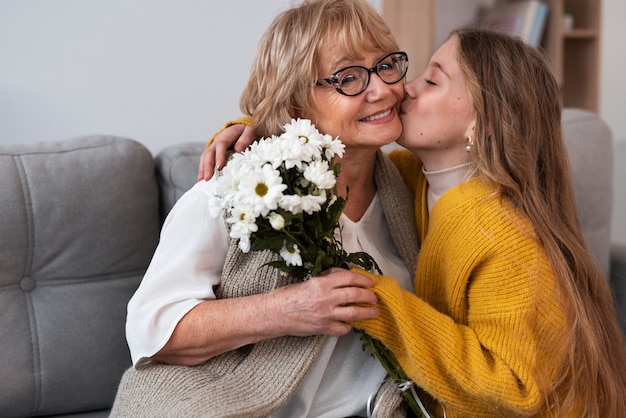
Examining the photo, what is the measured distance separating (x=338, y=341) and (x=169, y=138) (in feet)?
3.31

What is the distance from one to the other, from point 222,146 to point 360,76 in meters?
0.34

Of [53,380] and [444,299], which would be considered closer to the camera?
[444,299]

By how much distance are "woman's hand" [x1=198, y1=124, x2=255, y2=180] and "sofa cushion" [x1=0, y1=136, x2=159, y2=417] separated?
0.35 meters

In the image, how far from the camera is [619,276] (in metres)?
2.22

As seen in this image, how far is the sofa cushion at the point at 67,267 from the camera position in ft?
5.92

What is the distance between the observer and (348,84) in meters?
1.62

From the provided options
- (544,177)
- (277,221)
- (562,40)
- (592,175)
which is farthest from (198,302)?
(562,40)

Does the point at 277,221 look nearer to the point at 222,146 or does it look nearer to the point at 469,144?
the point at 222,146

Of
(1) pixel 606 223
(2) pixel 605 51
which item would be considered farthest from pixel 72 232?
(2) pixel 605 51

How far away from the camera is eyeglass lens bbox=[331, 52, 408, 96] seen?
1.61 meters

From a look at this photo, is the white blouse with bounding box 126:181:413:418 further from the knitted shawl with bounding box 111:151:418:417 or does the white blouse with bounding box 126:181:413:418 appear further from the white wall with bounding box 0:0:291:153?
the white wall with bounding box 0:0:291:153

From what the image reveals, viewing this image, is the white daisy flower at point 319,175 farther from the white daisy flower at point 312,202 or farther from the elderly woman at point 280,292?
the elderly woman at point 280,292

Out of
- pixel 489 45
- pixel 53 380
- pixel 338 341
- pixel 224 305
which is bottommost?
pixel 53 380

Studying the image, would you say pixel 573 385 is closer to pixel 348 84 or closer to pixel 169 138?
pixel 348 84
